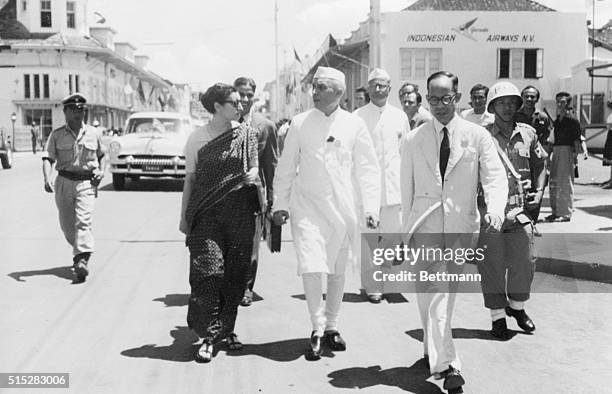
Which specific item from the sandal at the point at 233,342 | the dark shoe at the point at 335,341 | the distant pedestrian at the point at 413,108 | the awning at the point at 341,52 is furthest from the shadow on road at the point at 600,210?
the awning at the point at 341,52

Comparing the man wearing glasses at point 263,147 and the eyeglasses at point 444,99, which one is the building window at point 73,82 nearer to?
the man wearing glasses at point 263,147

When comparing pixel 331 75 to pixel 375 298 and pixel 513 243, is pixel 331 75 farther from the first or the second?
pixel 375 298

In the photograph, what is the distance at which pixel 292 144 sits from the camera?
5527mm

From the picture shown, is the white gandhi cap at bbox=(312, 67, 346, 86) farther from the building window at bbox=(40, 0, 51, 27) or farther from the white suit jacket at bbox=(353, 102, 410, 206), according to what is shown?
the building window at bbox=(40, 0, 51, 27)

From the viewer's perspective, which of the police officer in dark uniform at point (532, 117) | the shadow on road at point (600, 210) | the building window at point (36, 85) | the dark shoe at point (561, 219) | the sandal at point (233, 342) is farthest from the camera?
the building window at point (36, 85)

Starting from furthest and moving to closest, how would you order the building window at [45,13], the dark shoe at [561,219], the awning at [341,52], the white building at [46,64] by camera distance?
the building window at [45,13]
the white building at [46,64]
the awning at [341,52]
the dark shoe at [561,219]

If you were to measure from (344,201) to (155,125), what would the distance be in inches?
612

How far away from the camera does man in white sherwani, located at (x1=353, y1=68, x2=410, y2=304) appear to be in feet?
23.0

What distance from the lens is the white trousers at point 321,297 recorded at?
5.36 metres

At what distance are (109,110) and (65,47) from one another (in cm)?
1138

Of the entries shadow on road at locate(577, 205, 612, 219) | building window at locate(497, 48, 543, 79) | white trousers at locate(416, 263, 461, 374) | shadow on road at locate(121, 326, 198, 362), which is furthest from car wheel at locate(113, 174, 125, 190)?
building window at locate(497, 48, 543, 79)

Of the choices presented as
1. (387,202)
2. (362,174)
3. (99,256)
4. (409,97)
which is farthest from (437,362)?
(99,256)

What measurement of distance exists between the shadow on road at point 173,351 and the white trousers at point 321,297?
0.87 meters

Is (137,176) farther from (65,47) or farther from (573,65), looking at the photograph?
(65,47)
